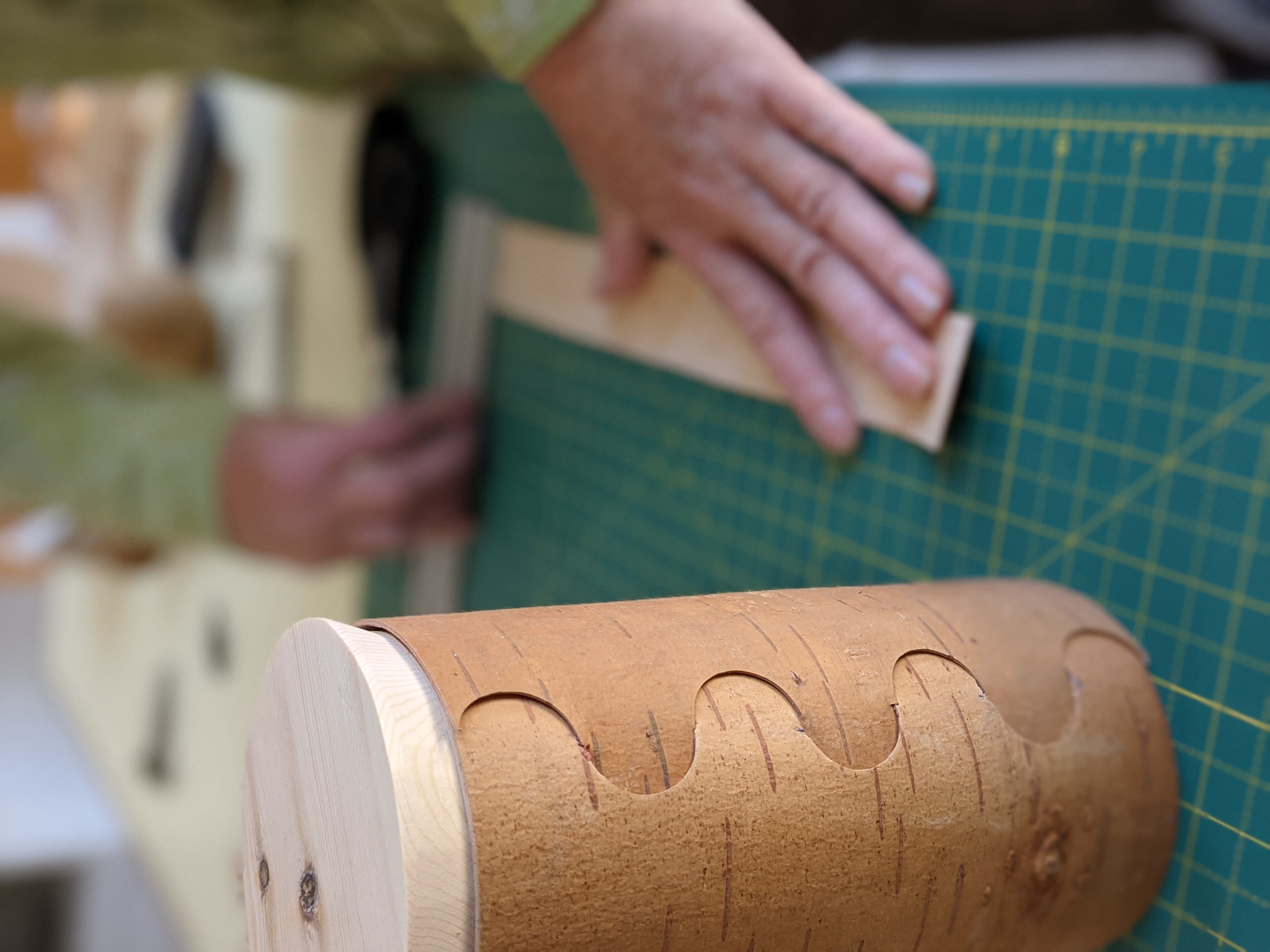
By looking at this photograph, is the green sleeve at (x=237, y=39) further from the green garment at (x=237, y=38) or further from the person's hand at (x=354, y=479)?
the person's hand at (x=354, y=479)

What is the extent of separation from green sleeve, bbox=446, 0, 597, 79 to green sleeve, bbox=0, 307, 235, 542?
556 mm

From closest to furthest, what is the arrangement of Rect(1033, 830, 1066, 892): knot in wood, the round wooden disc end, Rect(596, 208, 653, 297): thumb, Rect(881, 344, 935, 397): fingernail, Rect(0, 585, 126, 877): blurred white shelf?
the round wooden disc end
Rect(1033, 830, 1066, 892): knot in wood
Rect(881, 344, 935, 397): fingernail
Rect(596, 208, 653, 297): thumb
Rect(0, 585, 126, 877): blurred white shelf

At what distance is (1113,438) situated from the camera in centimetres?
46

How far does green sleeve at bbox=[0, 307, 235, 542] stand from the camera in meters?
1.02

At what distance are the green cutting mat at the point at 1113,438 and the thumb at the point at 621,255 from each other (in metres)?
0.10

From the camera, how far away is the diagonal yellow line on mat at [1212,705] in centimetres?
40

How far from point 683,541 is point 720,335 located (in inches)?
6.0

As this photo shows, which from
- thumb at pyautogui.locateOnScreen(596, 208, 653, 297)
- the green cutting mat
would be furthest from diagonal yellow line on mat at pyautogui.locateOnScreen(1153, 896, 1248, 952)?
thumb at pyautogui.locateOnScreen(596, 208, 653, 297)

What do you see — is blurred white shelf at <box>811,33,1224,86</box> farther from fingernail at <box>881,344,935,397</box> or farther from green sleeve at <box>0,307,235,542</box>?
green sleeve at <box>0,307,235,542</box>

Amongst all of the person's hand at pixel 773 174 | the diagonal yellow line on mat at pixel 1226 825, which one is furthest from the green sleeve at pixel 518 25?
the diagonal yellow line on mat at pixel 1226 825

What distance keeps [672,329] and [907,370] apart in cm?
21

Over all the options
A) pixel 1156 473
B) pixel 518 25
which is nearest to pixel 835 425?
pixel 1156 473

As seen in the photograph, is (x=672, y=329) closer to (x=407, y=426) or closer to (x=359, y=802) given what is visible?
(x=407, y=426)

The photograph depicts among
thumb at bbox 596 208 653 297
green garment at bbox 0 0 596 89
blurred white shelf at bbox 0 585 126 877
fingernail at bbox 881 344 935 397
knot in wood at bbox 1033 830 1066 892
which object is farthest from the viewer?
blurred white shelf at bbox 0 585 126 877
